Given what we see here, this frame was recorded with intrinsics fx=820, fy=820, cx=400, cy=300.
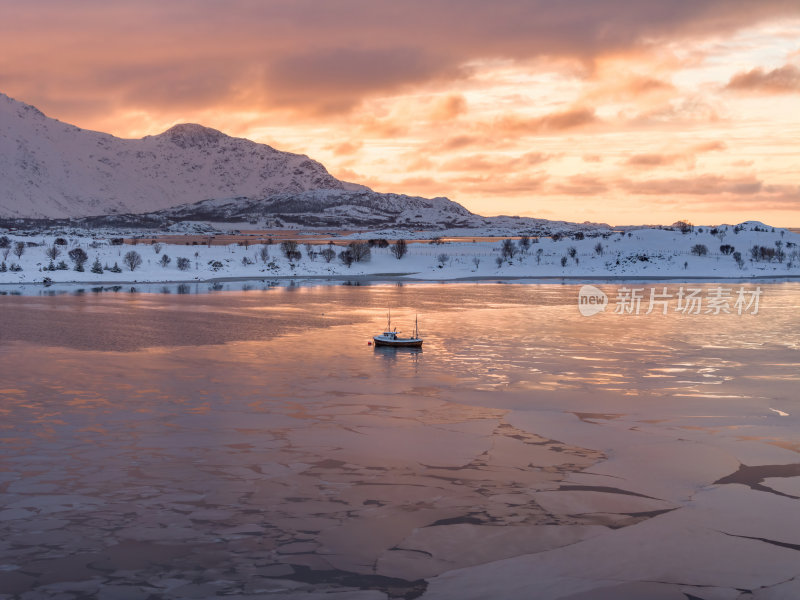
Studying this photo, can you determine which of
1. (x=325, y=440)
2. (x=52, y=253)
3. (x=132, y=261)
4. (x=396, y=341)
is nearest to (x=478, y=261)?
(x=132, y=261)

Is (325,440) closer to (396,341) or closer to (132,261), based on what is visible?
(396,341)

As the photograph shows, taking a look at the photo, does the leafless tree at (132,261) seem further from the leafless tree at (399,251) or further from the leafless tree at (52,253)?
the leafless tree at (399,251)

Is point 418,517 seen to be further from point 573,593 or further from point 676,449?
point 676,449

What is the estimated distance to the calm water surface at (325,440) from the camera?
9.36 metres

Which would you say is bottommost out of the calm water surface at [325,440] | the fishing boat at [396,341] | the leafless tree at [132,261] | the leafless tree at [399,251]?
the calm water surface at [325,440]

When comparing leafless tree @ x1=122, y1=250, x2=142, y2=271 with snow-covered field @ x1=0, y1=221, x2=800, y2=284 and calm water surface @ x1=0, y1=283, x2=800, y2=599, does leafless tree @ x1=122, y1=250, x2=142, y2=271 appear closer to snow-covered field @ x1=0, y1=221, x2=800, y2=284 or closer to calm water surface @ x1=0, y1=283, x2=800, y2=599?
snow-covered field @ x1=0, y1=221, x2=800, y2=284

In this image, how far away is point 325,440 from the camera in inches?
562

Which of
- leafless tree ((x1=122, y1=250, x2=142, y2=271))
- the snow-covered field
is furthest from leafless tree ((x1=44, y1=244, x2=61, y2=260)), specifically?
leafless tree ((x1=122, y1=250, x2=142, y2=271))

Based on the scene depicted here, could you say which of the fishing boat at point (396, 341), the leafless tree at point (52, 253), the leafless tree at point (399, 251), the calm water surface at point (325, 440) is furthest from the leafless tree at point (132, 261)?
the fishing boat at point (396, 341)

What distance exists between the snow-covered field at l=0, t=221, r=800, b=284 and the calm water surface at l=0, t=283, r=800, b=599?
4104 centimetres

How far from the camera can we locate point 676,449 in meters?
13.8

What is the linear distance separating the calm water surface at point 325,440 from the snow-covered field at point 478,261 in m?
41.0

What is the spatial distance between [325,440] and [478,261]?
237 ft

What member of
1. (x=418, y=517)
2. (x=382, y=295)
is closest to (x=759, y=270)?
(x=382, y=295)
